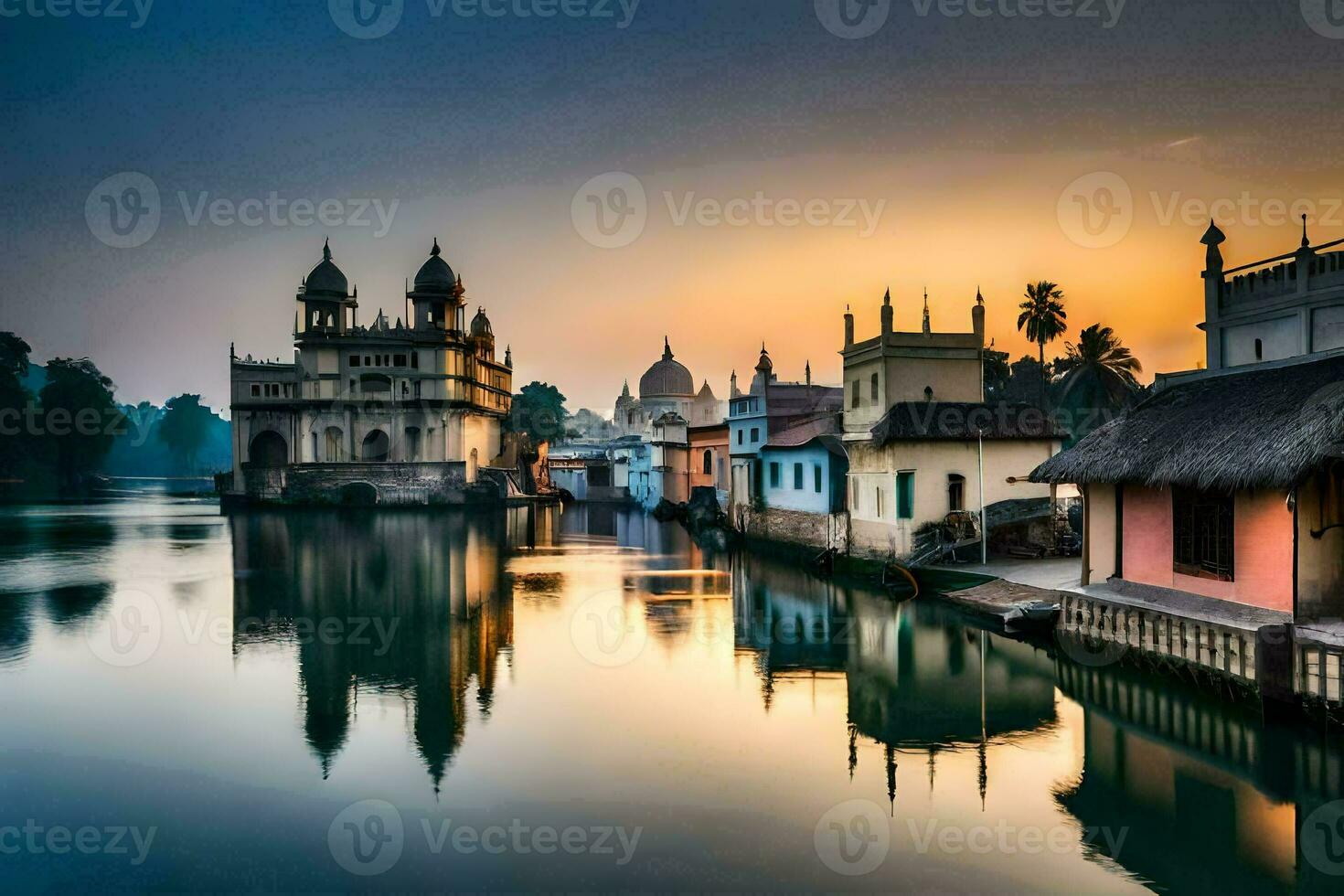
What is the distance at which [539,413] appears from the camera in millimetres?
106812

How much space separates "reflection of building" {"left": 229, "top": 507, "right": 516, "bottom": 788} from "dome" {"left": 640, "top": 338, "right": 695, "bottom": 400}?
169 feet

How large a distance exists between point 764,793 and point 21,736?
1164 cm

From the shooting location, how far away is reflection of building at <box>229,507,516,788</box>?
53.8ft

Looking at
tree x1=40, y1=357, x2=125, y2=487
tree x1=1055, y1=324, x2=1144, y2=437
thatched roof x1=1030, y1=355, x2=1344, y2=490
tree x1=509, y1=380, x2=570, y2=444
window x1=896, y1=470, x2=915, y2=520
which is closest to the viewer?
thatched roof x1=1030, y1=355, x2=1344, y2=490

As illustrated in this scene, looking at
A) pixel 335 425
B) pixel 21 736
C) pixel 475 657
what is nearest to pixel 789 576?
pixel 475 657

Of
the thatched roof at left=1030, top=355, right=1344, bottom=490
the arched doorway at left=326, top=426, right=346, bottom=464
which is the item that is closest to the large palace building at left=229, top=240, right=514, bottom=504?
the arched doorway at left=326, top=426, right=346, bottom=464

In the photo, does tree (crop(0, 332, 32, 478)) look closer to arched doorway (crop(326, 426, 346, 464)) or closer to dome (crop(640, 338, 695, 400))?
arched doorway (crop(326, 426, 346, 464))

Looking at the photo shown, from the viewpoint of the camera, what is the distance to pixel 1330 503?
49.8ft

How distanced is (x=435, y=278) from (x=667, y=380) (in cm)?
2817

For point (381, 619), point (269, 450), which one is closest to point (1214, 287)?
point (381, 619)

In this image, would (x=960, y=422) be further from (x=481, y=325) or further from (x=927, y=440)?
(x=481, y=325)

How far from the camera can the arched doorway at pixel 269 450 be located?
73562 mm

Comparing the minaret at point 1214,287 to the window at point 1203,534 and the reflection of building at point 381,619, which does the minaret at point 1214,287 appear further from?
the reflection of building at point 381,619

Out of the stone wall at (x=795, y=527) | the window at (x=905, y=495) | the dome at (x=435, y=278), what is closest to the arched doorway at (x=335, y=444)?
the dome at (x=435, y=278)
